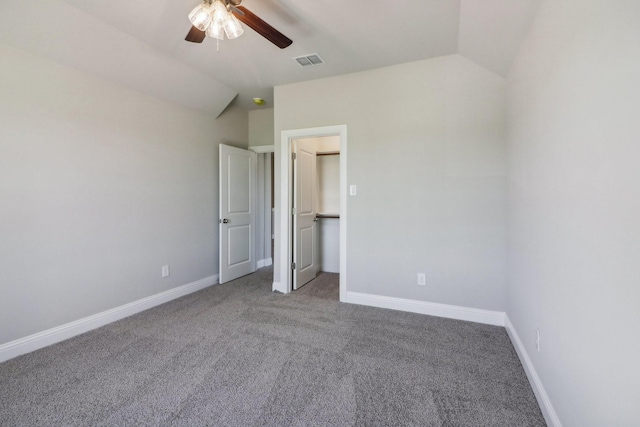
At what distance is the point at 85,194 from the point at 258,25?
2.17 m

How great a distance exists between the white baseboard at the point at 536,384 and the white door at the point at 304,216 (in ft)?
7.86

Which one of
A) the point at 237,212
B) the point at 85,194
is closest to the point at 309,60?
the point at 237,212

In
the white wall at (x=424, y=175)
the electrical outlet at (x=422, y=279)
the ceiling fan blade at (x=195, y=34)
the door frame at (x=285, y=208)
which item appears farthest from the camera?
the door frame at (x=285, y=208)

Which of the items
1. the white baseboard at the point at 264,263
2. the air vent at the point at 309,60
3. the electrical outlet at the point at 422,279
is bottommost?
the white baseboard at the point at 264,263

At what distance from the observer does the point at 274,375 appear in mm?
1888

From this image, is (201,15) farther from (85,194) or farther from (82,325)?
(82,325)

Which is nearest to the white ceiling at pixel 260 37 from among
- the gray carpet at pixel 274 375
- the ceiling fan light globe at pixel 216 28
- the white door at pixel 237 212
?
the ceiling fan light globe at pixel 216 28

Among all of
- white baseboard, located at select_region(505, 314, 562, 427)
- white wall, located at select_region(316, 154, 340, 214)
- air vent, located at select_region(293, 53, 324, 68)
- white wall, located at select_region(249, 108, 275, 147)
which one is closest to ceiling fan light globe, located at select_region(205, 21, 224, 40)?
air vent, located at select_region(293, 53, 324, 68)

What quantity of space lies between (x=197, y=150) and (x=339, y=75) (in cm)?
208

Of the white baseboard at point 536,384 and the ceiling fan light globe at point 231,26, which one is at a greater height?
the ceiling fan light globe at point 231,26

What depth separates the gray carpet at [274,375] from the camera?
5.05 feet

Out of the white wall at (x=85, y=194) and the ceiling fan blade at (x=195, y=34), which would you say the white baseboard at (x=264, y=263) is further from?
the ceiling fan blade at (x=195, y=34)

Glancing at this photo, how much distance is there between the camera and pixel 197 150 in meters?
3.75

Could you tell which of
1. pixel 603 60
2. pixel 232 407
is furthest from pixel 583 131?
pixel 232 407
